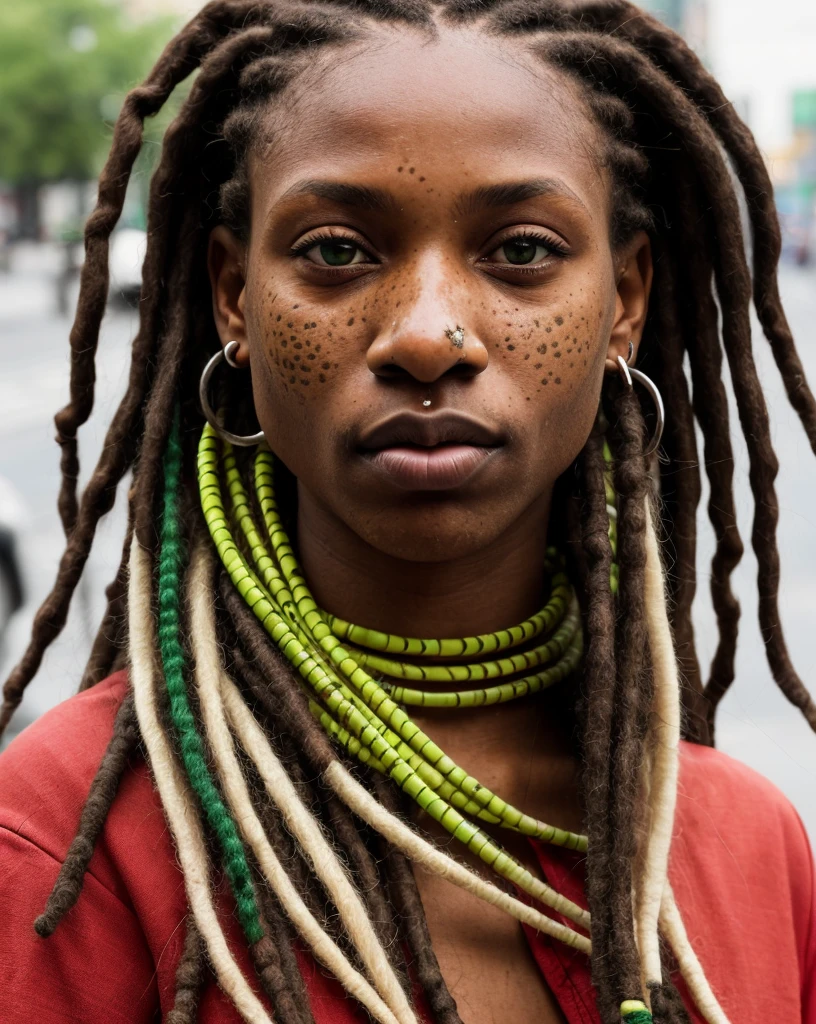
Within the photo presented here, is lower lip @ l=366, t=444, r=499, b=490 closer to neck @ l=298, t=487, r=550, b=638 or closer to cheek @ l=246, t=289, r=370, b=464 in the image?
cheek @ l=246, t=289, r=370, b=464

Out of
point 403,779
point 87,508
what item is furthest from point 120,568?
point 403,779

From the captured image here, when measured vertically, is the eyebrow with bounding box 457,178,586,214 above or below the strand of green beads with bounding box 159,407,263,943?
above

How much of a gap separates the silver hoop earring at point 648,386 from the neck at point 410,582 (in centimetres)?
25

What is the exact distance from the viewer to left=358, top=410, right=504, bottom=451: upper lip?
5.98ft

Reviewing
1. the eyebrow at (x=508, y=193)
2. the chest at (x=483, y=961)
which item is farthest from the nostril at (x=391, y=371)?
the chest at (x=483, y=961)

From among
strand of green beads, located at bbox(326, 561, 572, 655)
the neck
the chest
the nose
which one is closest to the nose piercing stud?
the nose

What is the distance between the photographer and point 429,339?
70.3 inches

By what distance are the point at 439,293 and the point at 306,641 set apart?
1.86 ft

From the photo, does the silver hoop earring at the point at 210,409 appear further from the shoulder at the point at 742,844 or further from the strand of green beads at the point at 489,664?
the shoulder at the point at 742,844

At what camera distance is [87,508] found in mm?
2285

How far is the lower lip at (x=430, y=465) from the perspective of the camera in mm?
1824

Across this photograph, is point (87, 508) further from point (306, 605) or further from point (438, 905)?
point (438, 905)

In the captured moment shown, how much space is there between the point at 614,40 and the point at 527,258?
479mm

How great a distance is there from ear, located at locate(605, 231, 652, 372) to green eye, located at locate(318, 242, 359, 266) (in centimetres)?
46
